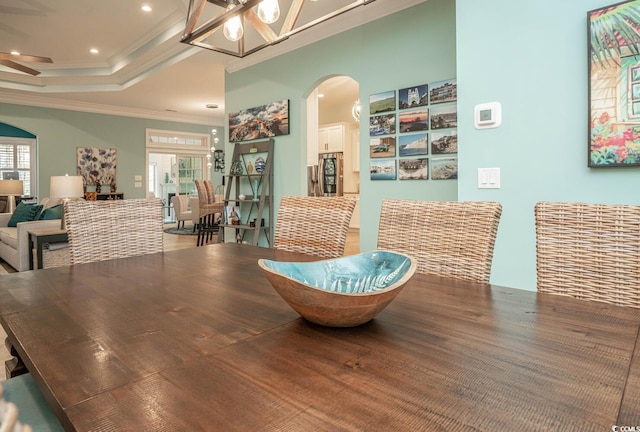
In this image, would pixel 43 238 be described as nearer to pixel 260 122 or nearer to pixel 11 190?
pixel 260 122

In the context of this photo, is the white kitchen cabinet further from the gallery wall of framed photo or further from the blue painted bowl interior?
the blue painted bowl interior

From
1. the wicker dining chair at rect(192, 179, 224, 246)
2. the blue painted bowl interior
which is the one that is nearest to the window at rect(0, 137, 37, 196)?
the wicker dining chair at rect(192, 179, 224, 246)

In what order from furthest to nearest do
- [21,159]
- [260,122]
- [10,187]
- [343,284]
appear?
[21,159]
[10,187]
[260,122]
[343,284]

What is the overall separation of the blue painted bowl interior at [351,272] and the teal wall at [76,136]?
8.37m

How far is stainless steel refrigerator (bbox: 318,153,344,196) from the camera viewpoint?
25.6 feet

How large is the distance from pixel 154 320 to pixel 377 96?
3112 mm

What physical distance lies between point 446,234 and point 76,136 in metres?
8.60

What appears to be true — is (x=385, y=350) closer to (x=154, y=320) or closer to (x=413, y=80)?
(x=154, y=320)

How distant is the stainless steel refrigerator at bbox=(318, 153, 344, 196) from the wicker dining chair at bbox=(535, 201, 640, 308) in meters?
6.57

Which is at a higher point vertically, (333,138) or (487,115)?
(333,138)

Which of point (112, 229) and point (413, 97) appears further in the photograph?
point (413, 97)

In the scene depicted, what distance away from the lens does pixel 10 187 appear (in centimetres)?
662

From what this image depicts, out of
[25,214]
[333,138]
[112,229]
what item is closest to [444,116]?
[112,229]

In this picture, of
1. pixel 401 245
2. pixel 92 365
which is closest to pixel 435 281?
pixel 401 245
